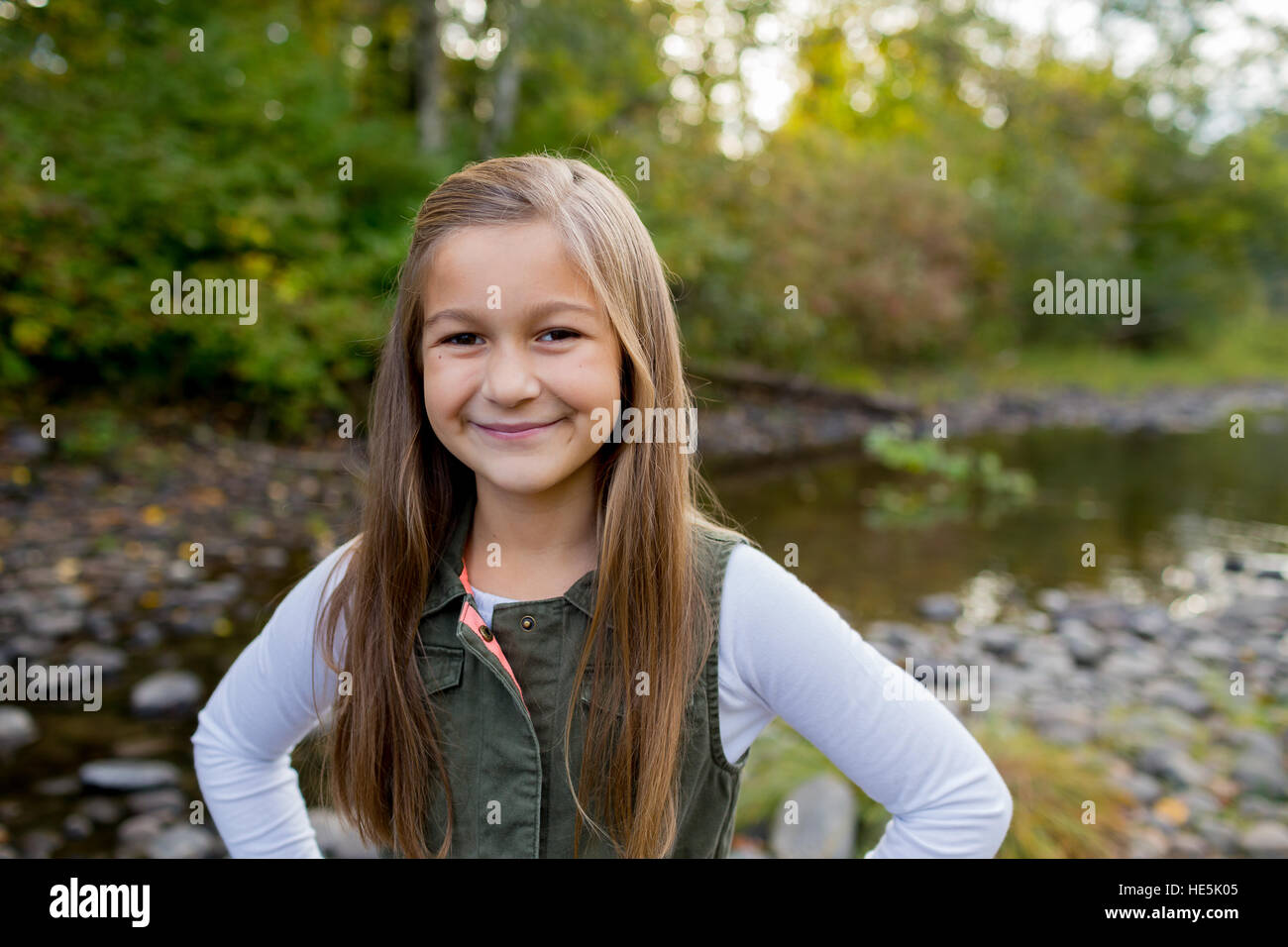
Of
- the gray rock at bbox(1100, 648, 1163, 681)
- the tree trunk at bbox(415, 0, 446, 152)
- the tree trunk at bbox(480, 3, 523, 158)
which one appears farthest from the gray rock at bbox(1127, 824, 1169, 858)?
the tree trunk at bbox(415, 0, 446, 152)

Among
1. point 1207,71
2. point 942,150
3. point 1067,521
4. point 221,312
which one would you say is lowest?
point 1067,521

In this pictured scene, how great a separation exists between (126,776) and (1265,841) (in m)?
4.08

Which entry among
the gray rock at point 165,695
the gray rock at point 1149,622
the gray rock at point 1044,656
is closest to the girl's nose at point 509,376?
the gray rock at point 165,695

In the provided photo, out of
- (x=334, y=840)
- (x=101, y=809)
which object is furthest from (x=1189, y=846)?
(x=101, y=809)

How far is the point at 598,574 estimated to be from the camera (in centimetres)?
146

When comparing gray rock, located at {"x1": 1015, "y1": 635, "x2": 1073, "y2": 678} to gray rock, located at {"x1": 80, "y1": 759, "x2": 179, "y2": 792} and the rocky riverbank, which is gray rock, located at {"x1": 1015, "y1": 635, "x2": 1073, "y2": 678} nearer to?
the rocky riverbank

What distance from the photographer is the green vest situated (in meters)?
1.44

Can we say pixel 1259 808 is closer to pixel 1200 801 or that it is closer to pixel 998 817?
pixel 1200 801

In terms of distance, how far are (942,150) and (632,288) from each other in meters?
18.7

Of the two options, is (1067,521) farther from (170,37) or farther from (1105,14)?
(1105,14)

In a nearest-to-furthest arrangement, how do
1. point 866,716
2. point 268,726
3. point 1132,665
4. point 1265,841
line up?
point 866,716
point 268,726
point 1265,841
point 1132,665

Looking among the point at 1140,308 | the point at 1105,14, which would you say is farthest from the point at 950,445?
the point at 1140,308
